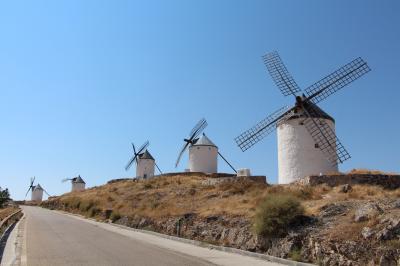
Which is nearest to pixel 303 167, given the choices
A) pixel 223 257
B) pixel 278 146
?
pixel 278 146

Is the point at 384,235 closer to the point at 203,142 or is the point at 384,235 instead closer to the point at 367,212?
the point at 367,212

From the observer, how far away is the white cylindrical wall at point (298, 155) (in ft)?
97.2

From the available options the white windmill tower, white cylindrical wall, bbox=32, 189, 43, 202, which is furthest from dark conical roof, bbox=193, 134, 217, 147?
white cylindrical wall, bbox=32, 189, 43, 202

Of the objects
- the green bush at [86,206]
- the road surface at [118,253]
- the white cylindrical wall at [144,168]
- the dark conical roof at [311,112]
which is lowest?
the road surface at [118,253]

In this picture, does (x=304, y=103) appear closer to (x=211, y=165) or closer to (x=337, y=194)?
(x=337, y=194)

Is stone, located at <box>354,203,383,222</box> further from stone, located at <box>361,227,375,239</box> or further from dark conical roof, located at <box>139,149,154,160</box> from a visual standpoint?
dark conical roof, located at <box>139,149,154,160</box>

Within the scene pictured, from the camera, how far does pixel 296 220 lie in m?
16.7

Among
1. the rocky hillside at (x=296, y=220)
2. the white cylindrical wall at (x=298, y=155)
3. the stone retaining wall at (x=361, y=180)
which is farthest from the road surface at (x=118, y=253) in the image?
the white cylindrical wall at (x=298, y=155)

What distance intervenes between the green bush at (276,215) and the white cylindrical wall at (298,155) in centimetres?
1292

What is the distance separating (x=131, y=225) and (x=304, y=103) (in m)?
15.0

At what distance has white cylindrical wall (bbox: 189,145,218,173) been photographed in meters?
54.0

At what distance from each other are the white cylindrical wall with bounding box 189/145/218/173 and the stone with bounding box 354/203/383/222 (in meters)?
38.8

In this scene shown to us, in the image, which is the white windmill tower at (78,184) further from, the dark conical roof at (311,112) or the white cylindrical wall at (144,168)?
the dark conical roof at (311,112)

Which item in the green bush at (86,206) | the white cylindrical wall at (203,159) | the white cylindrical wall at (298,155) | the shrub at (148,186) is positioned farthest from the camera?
the white cylindrical wall at (203,159)
